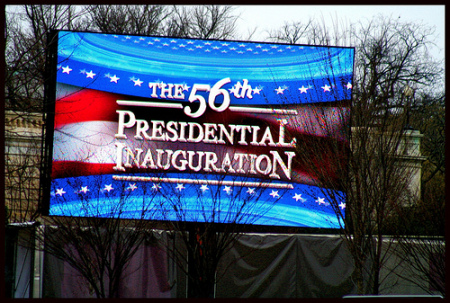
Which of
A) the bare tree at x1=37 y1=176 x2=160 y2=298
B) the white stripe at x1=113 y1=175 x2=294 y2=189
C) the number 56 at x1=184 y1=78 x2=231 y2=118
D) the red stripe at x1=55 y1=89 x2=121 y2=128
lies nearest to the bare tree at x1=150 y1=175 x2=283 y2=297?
the white stripe at x1=113 y1=175 x2=294 y2=189

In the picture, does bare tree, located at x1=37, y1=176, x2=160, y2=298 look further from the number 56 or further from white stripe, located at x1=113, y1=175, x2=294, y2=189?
the number 56

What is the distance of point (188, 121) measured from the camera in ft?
56.1

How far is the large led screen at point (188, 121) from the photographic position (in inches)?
650

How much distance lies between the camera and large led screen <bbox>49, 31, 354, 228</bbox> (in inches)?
650

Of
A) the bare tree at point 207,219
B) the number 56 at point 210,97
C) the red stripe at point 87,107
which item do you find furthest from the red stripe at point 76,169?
the number 56 at point 210,97

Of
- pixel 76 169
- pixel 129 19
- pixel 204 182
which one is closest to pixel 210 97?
pixel 204 182

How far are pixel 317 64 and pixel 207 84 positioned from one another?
3.30 metres

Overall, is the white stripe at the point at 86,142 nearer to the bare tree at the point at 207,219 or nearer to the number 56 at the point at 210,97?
the bare tree at the point at 207,219

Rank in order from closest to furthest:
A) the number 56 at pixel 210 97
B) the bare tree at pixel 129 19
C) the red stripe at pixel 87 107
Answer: the red stripe at pixel 87 107 < the number 56 at pixel 210 97 < the bare tree at pixel 129 19

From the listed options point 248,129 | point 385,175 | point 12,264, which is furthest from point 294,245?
point 12,264

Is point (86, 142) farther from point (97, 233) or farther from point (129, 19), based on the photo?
point (129, 19)

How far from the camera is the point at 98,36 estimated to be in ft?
57.2

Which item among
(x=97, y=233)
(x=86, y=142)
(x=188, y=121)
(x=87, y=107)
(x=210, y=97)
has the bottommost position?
A: (x=97, y=233)

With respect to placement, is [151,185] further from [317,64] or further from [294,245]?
[317,64]
